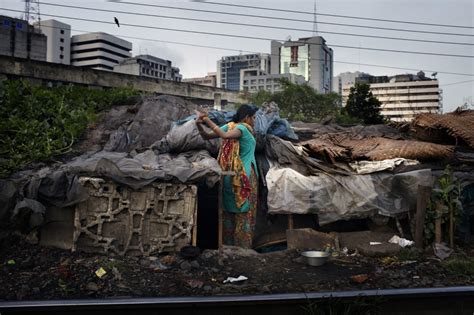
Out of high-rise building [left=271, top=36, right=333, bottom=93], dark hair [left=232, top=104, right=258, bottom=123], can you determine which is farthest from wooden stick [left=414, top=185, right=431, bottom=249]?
high-rise building [left=271, top=36, right=333, bottom=93]

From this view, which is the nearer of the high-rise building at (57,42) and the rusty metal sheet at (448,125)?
the rusty metal sheet at (448,125)

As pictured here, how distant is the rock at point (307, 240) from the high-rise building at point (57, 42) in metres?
87.3

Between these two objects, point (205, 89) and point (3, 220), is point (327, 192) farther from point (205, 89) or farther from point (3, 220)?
point (205, 89)

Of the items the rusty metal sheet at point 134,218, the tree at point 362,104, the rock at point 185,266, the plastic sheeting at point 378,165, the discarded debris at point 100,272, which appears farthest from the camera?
the tree at point 362,104

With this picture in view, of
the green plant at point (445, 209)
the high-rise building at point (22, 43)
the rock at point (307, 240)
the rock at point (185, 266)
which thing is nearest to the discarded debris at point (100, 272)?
the rock at point (185, 266)

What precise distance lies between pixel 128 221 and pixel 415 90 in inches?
3650

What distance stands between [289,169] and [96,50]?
9096cm

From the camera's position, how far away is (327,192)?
6484 millimetres

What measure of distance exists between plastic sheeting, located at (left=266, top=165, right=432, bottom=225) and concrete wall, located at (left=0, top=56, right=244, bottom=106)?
15.1m

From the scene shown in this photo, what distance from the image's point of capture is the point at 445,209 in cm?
627

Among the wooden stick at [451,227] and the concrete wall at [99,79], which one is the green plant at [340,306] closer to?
the wooden stick at [451,227]

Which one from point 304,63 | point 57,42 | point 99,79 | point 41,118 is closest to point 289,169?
point 41,118

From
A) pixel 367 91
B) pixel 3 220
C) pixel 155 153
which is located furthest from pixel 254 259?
pixel 367 91

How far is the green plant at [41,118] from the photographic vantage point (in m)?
7.32
